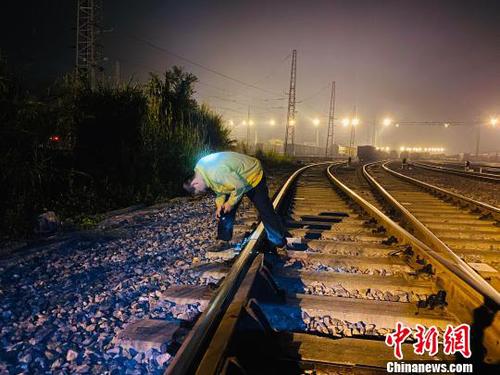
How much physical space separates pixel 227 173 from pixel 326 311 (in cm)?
151

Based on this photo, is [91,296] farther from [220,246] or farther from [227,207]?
[220,246]

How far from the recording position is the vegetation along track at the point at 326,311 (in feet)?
6.37

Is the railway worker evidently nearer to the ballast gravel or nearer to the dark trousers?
the dark trousers

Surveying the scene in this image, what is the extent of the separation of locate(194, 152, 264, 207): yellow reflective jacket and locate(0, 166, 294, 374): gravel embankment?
32.3 inches

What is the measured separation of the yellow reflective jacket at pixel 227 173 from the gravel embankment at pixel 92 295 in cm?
82

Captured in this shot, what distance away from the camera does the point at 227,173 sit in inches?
133

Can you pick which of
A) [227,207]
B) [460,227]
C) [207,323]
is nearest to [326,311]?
[207,323]

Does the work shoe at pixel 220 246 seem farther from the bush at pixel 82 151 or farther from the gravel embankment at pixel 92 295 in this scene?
the bush at pixel 82 151

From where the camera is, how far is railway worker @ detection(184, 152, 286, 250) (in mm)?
3420

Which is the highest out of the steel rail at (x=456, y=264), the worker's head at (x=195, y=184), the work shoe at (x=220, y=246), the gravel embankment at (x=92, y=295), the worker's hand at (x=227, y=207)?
the worker's head at (x=195, y=184)

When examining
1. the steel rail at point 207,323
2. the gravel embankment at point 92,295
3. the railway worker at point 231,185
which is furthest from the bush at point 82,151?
the steel rail at point 207,323

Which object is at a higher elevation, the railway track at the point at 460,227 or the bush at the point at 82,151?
the bush at the point at 82,151

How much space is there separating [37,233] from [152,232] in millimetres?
1588

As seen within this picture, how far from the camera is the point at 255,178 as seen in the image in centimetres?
379
